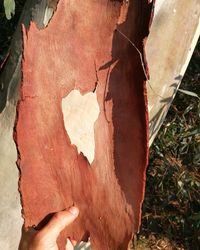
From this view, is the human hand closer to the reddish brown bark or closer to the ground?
the reddish brown bark

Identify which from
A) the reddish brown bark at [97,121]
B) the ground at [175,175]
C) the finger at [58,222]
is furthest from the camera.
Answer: the ground at [175,175]

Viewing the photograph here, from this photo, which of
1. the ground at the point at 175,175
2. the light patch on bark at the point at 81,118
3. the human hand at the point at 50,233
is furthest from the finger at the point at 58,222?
the ground at the point at 175,175

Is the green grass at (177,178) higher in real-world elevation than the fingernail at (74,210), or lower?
lower

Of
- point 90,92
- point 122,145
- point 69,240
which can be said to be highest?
point 90,92

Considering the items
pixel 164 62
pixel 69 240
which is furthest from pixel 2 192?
pixel 164 62

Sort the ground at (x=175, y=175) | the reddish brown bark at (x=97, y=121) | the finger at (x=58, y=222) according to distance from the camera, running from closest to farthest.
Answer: the reddish brown bark at (x=97, y=121), the finger at (x=58, y=222), the ground at (x=175, y=175)

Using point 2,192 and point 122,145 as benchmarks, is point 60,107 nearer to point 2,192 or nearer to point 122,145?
point 122,145

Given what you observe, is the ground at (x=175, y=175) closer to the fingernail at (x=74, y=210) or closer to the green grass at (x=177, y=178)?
the green grass at (x=177, y=178)
